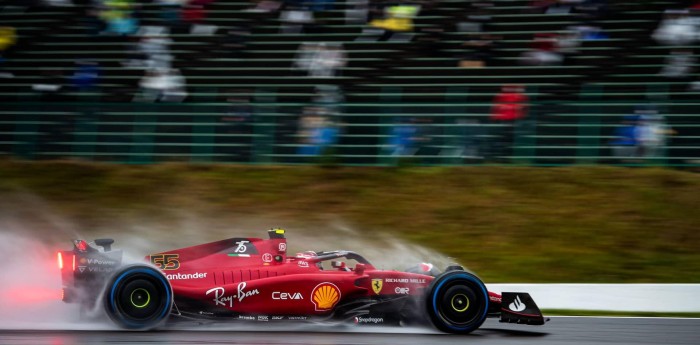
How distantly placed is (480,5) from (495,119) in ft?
10.2

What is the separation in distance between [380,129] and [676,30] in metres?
5.26

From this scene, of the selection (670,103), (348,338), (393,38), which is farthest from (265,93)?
(348,338)

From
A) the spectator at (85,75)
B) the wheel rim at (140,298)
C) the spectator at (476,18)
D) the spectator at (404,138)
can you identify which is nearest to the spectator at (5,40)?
the spectator at (85,75)

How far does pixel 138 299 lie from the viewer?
24.9ft

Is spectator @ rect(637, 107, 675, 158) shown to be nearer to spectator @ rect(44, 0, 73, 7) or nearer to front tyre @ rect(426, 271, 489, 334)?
front tyre @ rect(426, 271, 489, 334)

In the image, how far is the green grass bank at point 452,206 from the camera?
13023 millimetres

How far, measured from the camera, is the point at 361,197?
14.6 m

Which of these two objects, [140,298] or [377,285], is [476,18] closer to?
[377,285]

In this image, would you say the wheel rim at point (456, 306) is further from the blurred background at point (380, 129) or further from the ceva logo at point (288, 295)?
the blurred background at point (380, 129)

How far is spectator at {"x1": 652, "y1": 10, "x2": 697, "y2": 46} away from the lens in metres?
15.2

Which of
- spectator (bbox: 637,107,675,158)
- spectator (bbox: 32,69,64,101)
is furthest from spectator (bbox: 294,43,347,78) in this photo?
spectator (bbox: 637,107,675,158)

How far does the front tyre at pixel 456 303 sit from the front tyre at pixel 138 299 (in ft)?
7.53

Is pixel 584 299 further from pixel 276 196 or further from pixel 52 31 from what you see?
pixel 52 31

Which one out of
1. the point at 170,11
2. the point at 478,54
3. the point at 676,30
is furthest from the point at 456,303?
the point at 170,11
